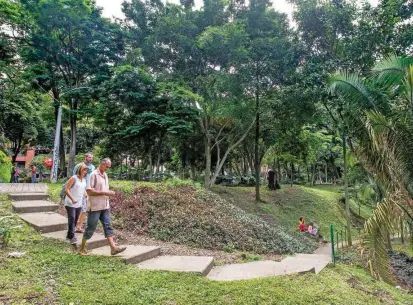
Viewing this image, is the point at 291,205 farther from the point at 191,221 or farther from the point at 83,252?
the point at 83,252

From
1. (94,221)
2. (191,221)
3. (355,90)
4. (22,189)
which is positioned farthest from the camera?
(22,189)

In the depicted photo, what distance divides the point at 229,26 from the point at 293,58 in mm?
3160

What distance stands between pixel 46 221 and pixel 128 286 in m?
3.70

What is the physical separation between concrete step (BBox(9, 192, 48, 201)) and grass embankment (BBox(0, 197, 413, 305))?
3516 mm

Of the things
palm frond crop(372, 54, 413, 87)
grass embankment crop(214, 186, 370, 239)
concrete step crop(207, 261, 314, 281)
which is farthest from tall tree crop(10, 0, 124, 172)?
concrete step crop(207, 261, 314, 281)

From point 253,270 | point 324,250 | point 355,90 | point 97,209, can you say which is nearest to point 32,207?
point 97,209

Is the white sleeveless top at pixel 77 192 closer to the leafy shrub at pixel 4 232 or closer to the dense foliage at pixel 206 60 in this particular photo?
the leafy shrub at pixel 4 232

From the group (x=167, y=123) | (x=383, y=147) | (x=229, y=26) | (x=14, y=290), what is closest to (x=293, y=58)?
(x=229, y=26)

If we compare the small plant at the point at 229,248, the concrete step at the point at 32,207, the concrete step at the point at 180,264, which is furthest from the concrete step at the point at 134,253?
the concrete step at the point at 32,207

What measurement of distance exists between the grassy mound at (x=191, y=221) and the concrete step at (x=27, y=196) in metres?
2.03

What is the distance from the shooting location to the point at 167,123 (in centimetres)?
1537

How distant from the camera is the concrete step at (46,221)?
20.3 ft

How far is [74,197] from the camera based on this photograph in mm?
5512

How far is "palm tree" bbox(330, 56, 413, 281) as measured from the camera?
5.41m
